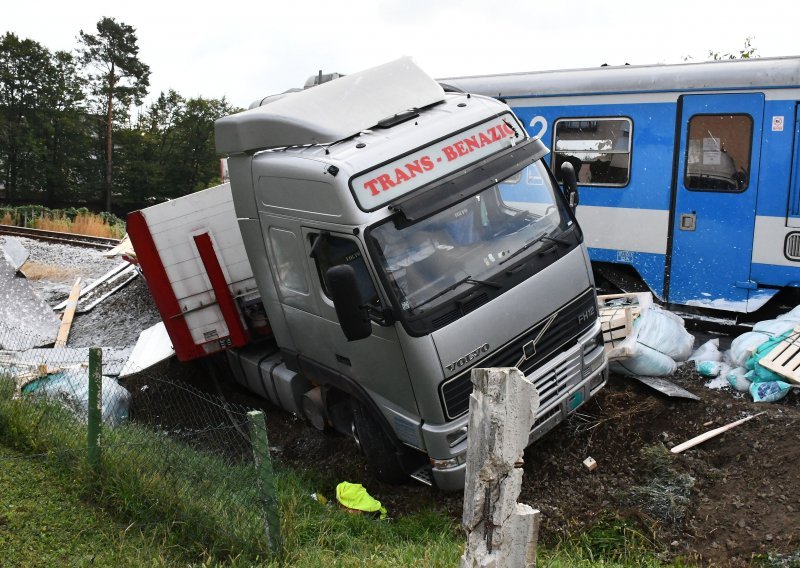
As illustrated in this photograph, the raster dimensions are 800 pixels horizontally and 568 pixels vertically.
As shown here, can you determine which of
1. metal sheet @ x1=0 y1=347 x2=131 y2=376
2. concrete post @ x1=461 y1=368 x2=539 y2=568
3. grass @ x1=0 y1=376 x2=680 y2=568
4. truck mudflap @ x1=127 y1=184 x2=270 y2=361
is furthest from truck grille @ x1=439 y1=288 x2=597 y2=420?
metal sheet @ x1=0 y1=347 x2=131 y2=376

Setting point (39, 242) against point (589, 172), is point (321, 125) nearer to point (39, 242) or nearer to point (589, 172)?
point (589, 172)

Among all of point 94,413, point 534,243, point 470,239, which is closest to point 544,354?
point 534,243

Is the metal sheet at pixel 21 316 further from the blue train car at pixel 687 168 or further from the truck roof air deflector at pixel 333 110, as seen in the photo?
the blue train car at pixel 687 168

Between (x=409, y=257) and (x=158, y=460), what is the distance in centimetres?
235

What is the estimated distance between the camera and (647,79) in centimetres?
932

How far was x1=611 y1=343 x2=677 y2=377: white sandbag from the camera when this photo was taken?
7793 mm

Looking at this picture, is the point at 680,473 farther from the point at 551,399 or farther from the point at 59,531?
the point at 59,531

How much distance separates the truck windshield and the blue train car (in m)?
3.05

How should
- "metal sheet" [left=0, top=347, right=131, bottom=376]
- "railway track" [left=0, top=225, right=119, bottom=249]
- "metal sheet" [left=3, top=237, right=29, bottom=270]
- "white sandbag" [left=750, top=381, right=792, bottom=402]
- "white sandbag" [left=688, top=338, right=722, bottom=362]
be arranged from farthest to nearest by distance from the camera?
1. "railway track" [left=0, top=225, right=119, bottom=249]
2. "metal sheet" [left=3, top=237, right=29, bottom=270]
3. "metal sheet" [left=0, top=347, right=131, bottom=376]
4. "white sandbag" [left=688, top=338, right=722, bottom=362]
5. "white sandbag" [left=750, top=381, right=792, bottom=402]

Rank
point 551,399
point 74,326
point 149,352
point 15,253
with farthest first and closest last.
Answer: point 15,253 < point 74,326 < point 149,352 < point 551,399

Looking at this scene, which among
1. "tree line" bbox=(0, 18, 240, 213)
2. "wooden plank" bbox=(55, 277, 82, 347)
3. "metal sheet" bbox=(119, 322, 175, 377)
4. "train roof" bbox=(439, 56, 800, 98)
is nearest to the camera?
"train roof" bbox=(439, 56, 800, 98)

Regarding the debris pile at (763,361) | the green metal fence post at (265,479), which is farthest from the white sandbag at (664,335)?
the green metal fence post at (265,479)

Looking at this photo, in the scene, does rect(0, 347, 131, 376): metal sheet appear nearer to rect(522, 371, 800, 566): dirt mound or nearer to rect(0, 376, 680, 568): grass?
rect(0, 376, 680, 568): grass

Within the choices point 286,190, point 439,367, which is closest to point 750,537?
point 439,367
